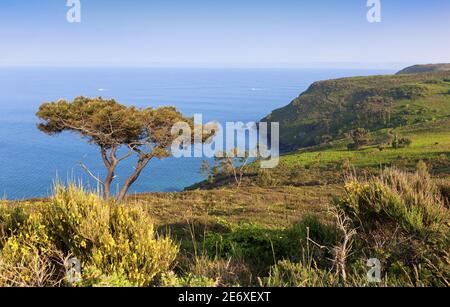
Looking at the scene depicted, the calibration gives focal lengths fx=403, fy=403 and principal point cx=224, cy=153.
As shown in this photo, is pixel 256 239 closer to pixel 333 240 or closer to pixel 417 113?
pixel 333 240

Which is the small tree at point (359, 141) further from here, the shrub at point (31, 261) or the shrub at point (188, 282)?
the shrub at point (188, 282)

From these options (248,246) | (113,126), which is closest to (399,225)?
(248,246)

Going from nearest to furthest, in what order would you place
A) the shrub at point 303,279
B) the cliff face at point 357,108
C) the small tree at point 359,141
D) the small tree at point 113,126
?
1. the shrub at point 303,279
2. the small tree at point 113,126
3. the small tree at point 359,141
4. the cliff face at point 357,108

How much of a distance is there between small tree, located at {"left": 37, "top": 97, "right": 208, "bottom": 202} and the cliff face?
72747 mm

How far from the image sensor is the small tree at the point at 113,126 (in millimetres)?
18750

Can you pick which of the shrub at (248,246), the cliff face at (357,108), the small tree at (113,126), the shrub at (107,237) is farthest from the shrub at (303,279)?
the cliff face at (357,108)

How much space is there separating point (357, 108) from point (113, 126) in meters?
104

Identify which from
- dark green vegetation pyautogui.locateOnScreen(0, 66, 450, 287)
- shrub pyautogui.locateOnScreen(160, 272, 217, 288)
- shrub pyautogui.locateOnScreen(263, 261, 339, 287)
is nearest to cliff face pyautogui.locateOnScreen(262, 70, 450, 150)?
dark green vegetation pyautogui.locateOnScreen(0, 66, 450, 287)

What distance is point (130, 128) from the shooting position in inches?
769

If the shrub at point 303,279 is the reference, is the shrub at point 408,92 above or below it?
above

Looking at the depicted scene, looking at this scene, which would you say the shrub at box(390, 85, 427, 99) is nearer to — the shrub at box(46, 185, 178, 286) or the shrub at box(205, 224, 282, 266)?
the shrub at box(205, 224, 282, 266)

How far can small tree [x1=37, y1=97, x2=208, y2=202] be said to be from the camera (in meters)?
18.8

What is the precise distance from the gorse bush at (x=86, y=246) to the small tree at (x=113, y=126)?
11545 millimetres
